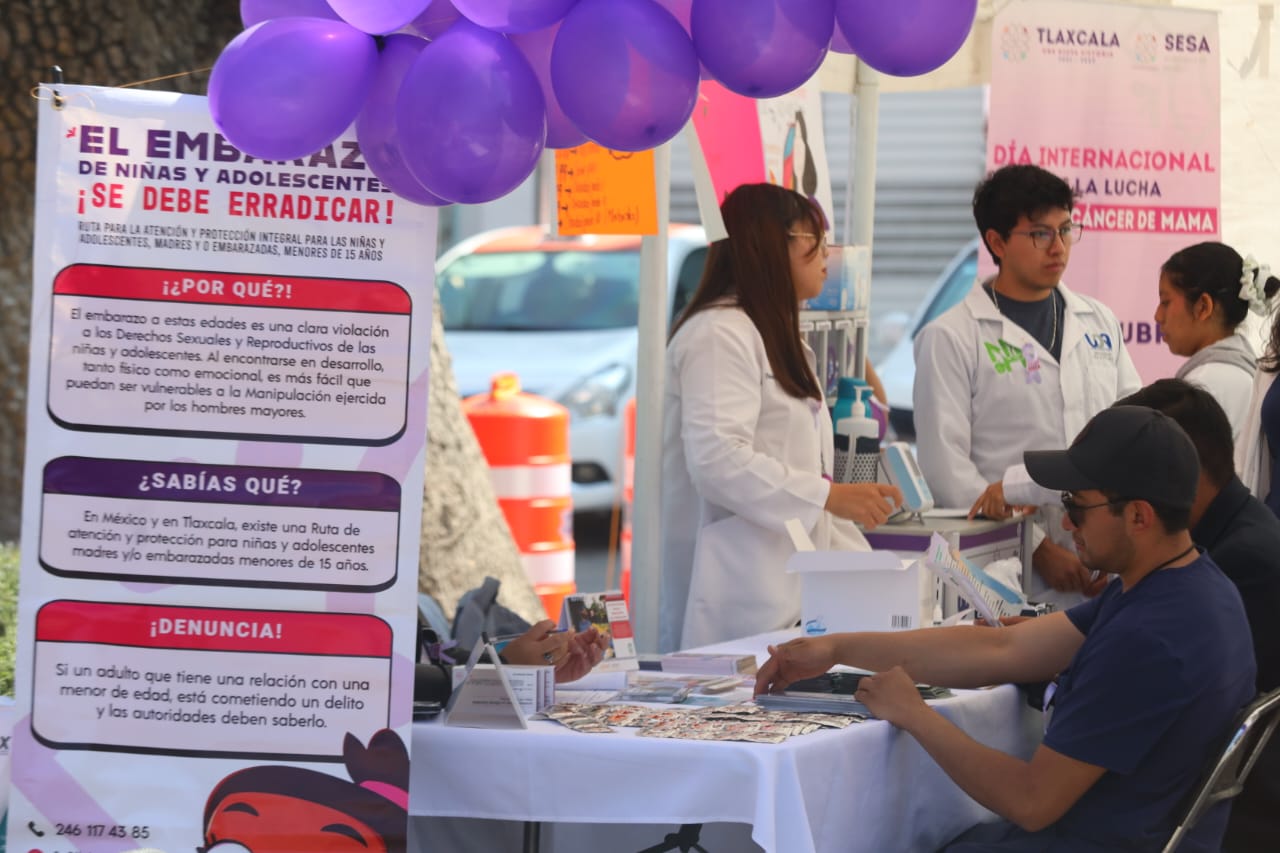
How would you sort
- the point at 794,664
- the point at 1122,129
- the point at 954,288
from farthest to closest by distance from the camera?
the point at 954,288 → the point at 1122,129 → the point at 794,664

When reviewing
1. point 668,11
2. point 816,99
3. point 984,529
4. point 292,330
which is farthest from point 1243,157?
point 292,330

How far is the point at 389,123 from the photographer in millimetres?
2818

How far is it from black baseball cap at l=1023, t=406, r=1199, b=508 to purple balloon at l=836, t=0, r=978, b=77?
27.3 inches

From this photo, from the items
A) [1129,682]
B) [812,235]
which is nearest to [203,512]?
[1129,682]

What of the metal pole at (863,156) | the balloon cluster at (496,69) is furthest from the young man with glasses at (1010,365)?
the balloon cluster at (496,69)

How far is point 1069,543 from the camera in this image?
479 centimetres

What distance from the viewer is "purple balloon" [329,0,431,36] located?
105 inches

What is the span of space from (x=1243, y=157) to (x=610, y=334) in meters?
5.11

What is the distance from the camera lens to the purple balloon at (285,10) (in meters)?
3.03

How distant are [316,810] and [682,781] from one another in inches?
24.4

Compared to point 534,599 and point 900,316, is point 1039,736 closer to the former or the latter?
point 534,599

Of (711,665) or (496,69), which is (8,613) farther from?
(496,69)

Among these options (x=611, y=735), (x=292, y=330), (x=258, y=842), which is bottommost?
(x=258, y=842)

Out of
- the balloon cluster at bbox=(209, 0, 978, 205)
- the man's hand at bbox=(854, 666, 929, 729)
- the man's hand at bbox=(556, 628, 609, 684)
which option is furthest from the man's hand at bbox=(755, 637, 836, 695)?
the balloon cluster at bbox=(209, 0, 978, 205)
